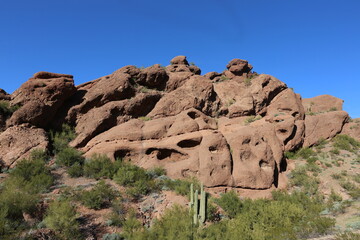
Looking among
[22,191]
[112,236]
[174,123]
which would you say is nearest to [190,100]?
[174,123]

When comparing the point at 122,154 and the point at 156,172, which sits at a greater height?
the point at 122,154

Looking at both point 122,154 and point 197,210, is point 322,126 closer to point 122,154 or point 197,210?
point 197,210

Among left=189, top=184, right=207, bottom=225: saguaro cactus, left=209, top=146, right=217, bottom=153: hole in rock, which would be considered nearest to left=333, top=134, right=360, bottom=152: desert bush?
left=209, top=146, right=217, bottom=153: hole in rock

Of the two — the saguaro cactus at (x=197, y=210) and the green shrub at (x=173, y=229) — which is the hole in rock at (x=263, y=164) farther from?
the green shrub at (x=173, y=229)

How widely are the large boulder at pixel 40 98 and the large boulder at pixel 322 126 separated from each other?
19.7 m

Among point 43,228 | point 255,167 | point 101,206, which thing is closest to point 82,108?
point 101,206

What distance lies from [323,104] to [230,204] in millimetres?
18629

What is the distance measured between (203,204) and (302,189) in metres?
7.89

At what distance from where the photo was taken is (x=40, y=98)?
1505cm

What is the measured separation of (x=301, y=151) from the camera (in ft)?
53.8

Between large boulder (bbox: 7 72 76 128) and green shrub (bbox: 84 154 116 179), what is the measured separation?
16.7 feet

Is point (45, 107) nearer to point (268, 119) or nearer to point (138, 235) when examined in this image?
point (138, 235)

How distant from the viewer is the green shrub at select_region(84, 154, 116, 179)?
12.1m

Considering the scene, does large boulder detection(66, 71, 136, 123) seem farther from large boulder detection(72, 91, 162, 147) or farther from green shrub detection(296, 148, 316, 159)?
green shrub detection(296, 148, 316, 159)
